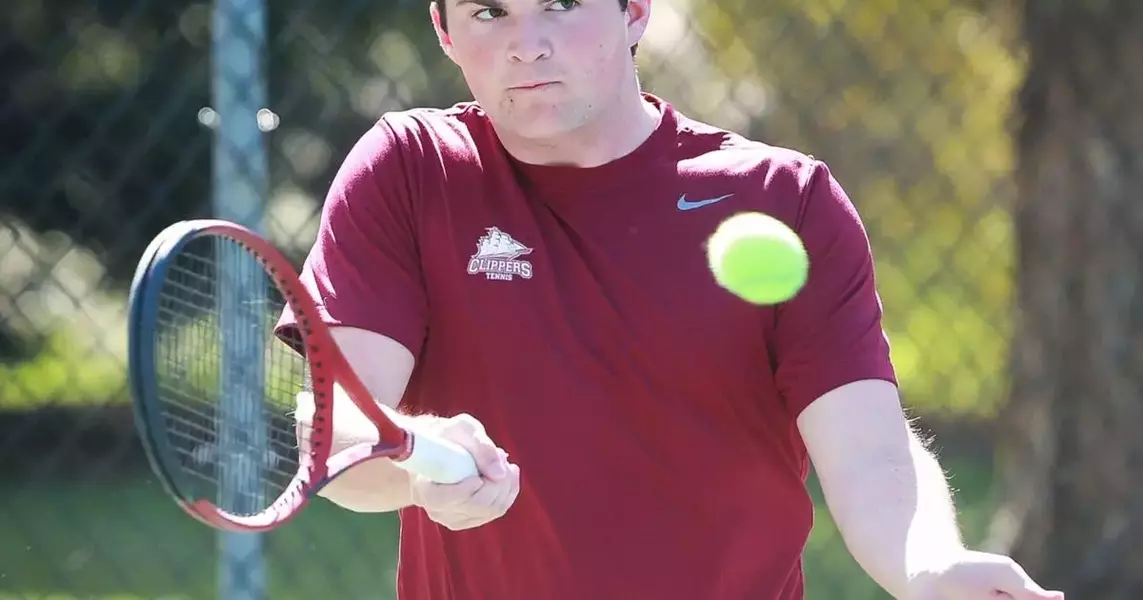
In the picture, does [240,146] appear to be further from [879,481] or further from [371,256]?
[879,481]

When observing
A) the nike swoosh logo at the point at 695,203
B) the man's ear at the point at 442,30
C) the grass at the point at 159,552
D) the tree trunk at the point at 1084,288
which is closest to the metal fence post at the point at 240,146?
the man's ear at the point at 442,30

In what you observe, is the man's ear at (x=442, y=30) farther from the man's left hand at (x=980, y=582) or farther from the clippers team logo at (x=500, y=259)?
the man's left hand at (x=980, y=582)

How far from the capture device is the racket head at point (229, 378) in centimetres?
177

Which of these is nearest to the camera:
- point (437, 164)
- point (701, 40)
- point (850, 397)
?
point (850, 397)

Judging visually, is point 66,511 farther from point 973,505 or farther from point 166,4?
point 973,505

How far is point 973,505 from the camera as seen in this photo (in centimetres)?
788

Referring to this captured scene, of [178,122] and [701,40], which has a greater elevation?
[701,40]

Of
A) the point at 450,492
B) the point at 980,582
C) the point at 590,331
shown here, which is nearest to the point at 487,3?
the point at 590,331

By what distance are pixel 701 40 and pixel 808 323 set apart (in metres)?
3.01

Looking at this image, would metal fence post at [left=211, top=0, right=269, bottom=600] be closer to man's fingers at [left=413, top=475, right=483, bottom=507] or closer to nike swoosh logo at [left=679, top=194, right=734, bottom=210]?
nike swoosh logo at [left=679, top=194, right=734, bottom=210]

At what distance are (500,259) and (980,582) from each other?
0.85 m

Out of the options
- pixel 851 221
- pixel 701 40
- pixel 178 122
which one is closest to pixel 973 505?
pixel 701 40

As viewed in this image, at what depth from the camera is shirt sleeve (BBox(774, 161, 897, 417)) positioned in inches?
90.3

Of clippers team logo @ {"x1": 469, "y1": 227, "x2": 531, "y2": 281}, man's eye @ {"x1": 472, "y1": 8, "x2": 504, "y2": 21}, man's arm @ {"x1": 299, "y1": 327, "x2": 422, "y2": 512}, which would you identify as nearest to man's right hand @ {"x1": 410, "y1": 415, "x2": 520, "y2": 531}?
man's arm @ {"x1": 299, "y1": 327, "x2": 422, "y2": 512}
